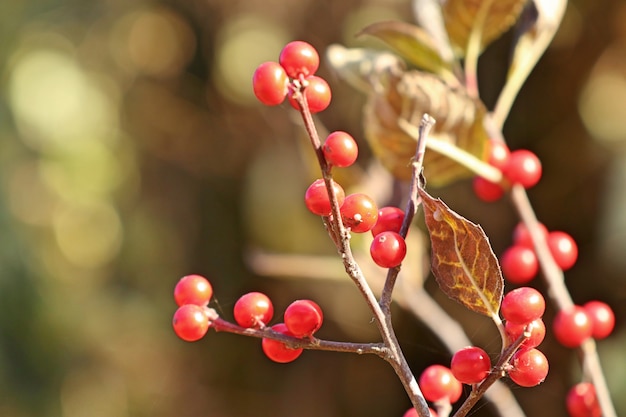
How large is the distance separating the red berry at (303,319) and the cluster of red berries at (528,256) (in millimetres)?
189

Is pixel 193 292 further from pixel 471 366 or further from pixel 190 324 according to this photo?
pixel 471 366

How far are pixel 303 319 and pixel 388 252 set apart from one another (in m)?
0.05

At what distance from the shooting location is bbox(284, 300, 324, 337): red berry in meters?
0.32

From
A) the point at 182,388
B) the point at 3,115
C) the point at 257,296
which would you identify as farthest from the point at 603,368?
the point at 3,115

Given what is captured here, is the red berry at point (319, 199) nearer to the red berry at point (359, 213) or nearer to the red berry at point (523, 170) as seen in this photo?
the red berry at point (359, 213)

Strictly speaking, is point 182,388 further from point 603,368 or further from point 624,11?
point 624,11

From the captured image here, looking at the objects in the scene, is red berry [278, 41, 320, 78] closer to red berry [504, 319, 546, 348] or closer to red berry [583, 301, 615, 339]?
red berry [504, 319, 546, 348]

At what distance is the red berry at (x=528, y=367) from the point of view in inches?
11.8

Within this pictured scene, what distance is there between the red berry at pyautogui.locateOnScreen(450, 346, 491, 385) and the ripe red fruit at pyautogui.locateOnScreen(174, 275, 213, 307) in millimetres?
126

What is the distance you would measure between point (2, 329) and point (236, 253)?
0.46 meters

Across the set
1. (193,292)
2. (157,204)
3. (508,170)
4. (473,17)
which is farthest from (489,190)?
(157,204)

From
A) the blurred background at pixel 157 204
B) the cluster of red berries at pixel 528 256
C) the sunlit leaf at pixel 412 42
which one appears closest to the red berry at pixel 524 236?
the cluster of red berries at pixel 528 256

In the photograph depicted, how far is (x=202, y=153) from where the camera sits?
1.60m

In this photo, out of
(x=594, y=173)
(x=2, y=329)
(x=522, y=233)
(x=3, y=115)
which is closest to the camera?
(x=522, y=233)
